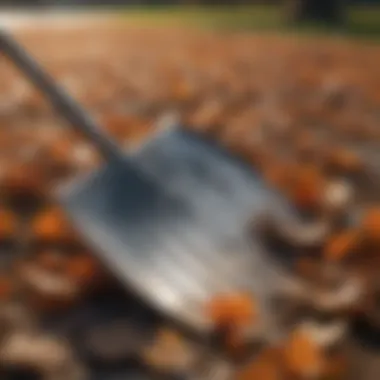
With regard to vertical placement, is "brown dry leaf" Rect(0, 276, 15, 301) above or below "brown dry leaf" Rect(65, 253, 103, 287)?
below

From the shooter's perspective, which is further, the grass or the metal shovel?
the grass

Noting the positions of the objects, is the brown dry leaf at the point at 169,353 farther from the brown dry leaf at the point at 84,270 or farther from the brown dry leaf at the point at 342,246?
the brown dry leaf at the point at 342,246

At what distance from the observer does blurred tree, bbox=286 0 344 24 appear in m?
5.02

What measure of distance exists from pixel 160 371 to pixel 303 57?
2.87m

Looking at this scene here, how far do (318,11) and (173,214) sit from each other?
4.20 m

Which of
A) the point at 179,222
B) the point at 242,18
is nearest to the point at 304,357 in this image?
the point at 179,222

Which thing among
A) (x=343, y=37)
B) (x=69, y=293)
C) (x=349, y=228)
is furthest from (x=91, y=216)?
(x=343, y=37)

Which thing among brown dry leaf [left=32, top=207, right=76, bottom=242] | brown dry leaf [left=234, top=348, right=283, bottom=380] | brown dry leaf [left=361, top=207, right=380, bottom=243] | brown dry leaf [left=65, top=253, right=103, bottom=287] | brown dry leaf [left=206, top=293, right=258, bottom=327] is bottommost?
brown dry leaf [left=234, top=348, right=283, bottom=380]

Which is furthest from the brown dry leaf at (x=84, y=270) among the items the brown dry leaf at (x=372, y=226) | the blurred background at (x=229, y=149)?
the brown dry leaf at (x=372, y=226)

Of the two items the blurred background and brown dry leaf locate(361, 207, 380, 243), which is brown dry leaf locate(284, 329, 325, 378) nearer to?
the blurred background

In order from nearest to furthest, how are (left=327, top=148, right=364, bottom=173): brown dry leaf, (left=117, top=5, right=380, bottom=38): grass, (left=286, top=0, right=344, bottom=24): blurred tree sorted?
(left=327, top=148, right=364, bottom=173): brown dry leaf, (left=117, top=5, right=380, bottom=38): grass, (left=286, top=0, right=344, bottom=24): blurred tree

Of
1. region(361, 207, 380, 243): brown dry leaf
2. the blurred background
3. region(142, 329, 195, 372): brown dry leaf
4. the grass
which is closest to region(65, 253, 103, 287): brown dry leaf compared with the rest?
the blurred background

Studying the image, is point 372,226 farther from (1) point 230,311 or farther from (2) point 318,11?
(2) point 318,11

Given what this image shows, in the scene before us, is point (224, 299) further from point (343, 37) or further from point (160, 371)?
point (343, 37)
